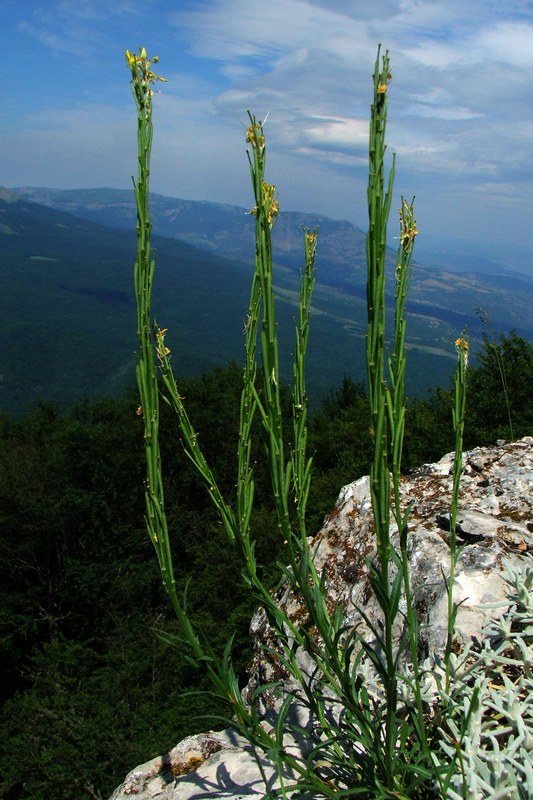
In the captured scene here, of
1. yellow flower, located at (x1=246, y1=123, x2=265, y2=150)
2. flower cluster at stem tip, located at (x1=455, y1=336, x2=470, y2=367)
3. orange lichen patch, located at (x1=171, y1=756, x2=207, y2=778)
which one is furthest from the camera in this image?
Result: orange lichen patch, located at (x1=171, y1=756, x2=207, y2=778)

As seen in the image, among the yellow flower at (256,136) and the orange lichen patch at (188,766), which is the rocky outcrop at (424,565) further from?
the yellow flower at (256,136)

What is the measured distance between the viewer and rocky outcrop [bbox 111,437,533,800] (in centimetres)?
Result: 332

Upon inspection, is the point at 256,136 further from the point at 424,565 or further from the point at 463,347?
the point at 424,565

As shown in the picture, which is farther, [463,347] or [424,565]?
[424,565]

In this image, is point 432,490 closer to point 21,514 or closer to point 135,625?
point 135,625

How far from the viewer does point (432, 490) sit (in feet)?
16.9

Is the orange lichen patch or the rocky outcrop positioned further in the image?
the orange lichen patch

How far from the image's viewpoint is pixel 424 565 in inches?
159

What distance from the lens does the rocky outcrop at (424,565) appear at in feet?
10.9

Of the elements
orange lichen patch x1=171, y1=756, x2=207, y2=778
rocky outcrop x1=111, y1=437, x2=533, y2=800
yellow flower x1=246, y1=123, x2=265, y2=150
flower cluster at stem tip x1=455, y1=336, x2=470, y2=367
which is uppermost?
yellow flower x1=246, y1=123, x2=265, y2=150

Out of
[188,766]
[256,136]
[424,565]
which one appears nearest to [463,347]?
[256,136]

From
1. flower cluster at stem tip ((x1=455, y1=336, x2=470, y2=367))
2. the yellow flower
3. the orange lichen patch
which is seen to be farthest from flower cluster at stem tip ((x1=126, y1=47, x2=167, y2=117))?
the orange lichen patch

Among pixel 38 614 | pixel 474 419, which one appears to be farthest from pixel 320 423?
pixel 38 614

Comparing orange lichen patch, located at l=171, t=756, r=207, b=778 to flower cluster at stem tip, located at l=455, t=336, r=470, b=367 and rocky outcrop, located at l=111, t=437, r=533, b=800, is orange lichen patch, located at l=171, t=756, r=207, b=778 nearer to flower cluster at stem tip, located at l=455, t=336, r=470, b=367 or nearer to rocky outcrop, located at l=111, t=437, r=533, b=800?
rocky outcrop, located at l=111, t=437, r=533, b=800
